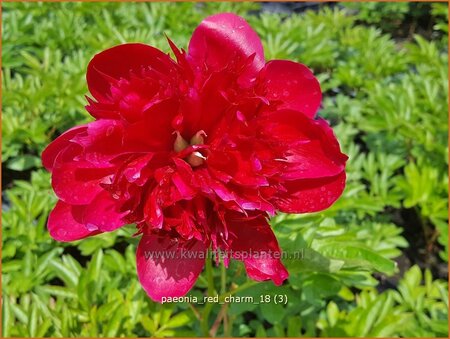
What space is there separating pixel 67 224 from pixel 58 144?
126 mm

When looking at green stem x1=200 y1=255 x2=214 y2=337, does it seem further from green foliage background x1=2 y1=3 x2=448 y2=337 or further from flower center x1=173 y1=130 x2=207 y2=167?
flower center x1=173 y1=130 x2=207 y2=167

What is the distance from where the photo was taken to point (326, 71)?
2.51 m

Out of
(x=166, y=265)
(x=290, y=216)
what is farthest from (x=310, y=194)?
(x=290, y=216)

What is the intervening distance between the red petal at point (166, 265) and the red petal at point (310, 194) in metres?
0.15

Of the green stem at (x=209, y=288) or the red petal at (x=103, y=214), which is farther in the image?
the green stem at (x=209, y=288)

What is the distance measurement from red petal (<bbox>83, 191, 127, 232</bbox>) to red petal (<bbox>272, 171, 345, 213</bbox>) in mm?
246

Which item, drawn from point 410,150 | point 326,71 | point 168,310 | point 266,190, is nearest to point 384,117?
point 410,150

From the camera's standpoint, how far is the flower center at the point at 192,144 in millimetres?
721

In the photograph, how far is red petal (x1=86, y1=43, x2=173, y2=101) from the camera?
0.72 metres

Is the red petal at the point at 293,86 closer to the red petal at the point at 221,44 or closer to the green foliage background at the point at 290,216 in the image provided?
the red petal at the point at 221,44

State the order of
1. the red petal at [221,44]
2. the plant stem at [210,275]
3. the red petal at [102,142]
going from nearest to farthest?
1. the red petal at [102,142]
2. the red petal at [221,44]
3. the plant stem at [210,275]

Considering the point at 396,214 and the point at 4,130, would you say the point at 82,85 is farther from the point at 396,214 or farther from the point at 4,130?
the point at 396,214

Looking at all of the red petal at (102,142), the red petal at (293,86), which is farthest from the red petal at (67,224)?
the red petal at (293,86)

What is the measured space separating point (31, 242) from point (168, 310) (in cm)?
47
